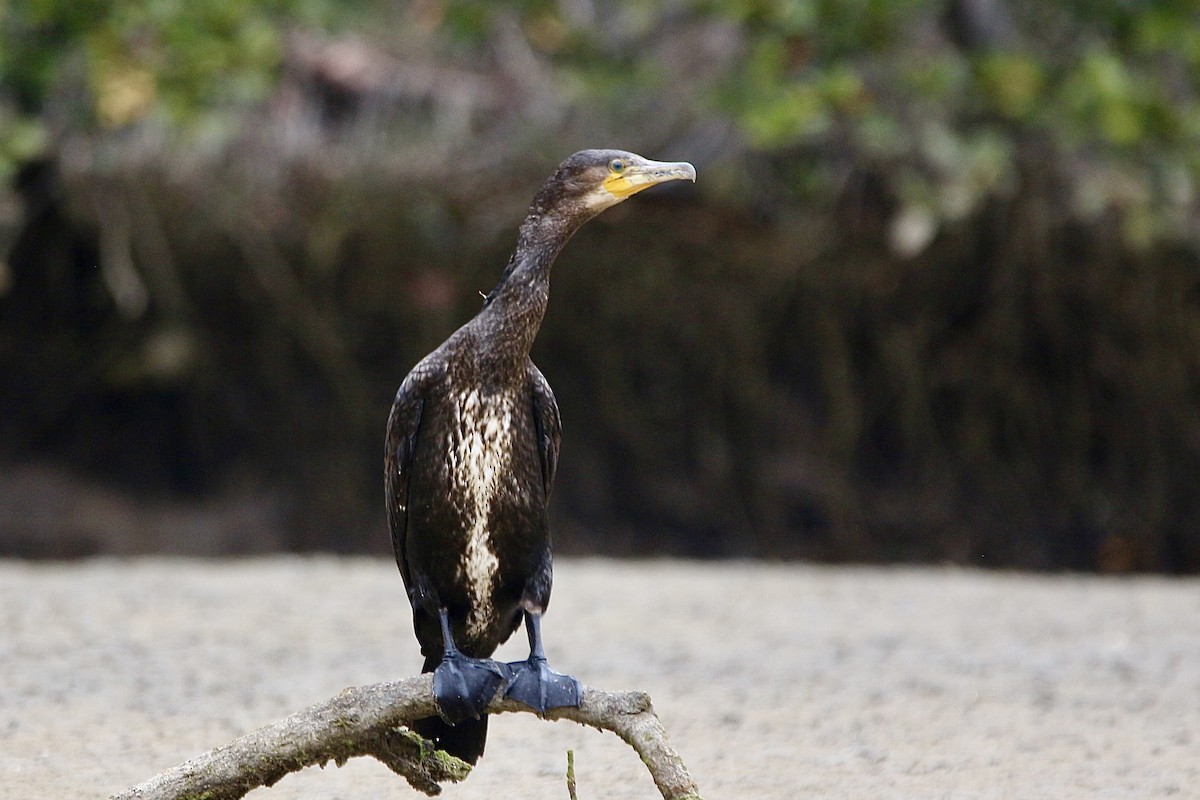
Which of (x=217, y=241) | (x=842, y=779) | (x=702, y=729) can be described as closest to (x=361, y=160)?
(x=217, y=241)

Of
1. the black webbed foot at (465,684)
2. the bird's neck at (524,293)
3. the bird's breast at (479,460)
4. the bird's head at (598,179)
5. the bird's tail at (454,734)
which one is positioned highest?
the bird's head at (598,179)

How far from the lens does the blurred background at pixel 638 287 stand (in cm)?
823

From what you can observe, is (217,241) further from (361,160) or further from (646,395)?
(646,395)

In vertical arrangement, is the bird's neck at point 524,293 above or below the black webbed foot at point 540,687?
above

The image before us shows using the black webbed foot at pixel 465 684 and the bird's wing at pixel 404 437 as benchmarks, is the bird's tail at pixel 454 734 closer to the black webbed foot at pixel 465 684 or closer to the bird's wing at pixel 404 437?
the black webbed foot at pixel 465 684

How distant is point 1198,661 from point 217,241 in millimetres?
5636

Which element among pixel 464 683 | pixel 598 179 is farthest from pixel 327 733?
pixel 598 179

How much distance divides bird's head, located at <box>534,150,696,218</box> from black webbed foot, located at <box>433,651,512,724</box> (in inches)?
35.8

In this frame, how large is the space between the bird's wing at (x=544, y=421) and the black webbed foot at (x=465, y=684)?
0.41m

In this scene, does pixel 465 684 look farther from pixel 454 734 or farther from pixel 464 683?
pixel 454 734

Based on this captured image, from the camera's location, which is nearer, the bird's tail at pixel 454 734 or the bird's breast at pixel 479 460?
the bird's breast at pixel 479 460

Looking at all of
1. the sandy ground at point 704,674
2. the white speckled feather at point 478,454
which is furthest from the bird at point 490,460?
the sandy ground at point 704,674

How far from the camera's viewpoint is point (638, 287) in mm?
8930

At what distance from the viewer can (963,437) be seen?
9117 millimetres
